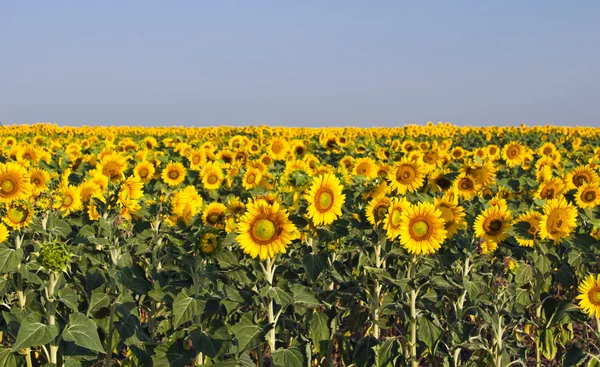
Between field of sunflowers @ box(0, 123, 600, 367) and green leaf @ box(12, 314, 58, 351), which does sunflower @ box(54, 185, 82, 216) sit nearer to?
field of sunflowers @ box(0, 123, 600, 367)

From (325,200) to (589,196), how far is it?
10.0 feet

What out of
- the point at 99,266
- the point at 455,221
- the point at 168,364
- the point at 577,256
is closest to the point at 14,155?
the point at 99,266

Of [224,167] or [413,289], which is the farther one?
[224,167]

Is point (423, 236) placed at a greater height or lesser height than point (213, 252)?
greater

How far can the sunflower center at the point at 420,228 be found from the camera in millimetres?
4996

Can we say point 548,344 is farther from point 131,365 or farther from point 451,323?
point 131,365

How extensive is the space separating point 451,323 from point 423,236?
1.14 metres

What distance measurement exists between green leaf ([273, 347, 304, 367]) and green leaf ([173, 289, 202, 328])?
644mm

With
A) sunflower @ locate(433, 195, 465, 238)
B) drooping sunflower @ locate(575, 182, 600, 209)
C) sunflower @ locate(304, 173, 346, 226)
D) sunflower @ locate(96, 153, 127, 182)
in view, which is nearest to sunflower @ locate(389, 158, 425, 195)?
sunflower @ locate(433, 195, 465, 238)

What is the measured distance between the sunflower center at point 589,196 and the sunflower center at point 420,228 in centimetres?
243

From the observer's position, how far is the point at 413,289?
5.23 metres

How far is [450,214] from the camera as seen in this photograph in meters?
5.43

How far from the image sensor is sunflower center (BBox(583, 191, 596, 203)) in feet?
21.3

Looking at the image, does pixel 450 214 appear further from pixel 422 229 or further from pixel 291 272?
pixel 291 272
